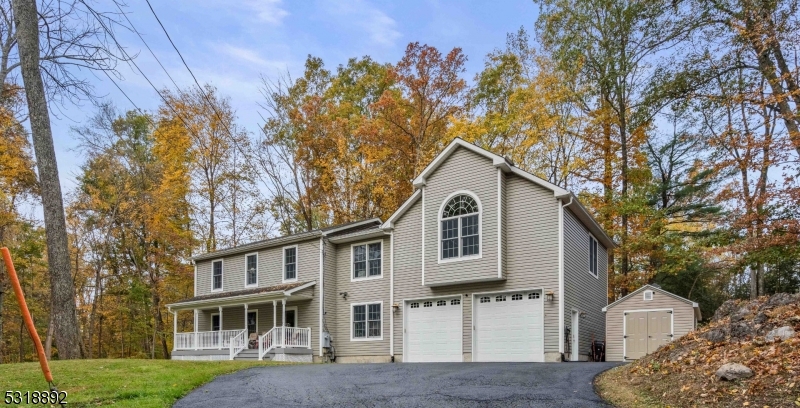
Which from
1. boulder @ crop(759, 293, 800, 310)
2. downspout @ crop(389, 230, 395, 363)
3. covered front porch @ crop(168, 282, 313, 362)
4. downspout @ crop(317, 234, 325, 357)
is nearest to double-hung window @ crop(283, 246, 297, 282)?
covered front porch @ crop(168, 282, 313, 362)

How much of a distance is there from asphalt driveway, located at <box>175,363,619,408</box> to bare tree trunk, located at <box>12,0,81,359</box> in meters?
4.34

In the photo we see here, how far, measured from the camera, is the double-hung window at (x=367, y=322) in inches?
791

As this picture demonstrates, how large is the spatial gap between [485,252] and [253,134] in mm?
19177

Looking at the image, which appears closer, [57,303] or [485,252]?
[57,303]

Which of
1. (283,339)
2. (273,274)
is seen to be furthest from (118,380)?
(273,274)

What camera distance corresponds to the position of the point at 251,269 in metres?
23.9

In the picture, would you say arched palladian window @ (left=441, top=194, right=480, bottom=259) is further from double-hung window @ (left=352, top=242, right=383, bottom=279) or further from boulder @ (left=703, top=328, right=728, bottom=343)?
boulder @ (left=703, top=328, right=728, bottom=343)

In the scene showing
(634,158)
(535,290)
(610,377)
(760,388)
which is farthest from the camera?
(634,158)

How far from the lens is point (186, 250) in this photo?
31.3 m

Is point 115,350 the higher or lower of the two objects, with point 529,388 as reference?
lower

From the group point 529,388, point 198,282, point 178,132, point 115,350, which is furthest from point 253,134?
point 529,388

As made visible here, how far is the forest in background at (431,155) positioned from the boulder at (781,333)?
10547 mm

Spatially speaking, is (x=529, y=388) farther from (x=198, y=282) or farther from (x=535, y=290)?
(x=198, y=282)

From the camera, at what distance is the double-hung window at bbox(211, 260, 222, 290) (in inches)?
990
